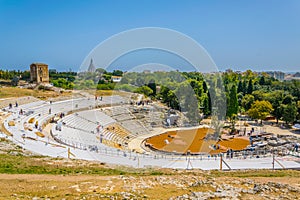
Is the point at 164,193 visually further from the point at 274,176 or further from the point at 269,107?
the point at 269,107

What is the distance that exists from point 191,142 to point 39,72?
117 ft

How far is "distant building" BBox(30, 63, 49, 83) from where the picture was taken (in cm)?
4822

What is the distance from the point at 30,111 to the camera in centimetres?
2788

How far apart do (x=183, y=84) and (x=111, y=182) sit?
31431 mm

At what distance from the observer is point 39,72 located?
49062 millimetres

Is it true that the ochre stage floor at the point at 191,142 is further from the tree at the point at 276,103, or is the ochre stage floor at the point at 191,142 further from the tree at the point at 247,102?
the tree at the point at 247,102

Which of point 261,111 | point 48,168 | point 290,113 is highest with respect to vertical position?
point 261,111

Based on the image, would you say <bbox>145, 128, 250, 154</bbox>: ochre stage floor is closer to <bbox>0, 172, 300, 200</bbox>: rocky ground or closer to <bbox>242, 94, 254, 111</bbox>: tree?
<bbox>0, 172, 300, 200</bbox>: rocky ground

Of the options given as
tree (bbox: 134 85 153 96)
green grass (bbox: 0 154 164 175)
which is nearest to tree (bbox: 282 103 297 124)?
tree (bbox: 134 85 153 96)

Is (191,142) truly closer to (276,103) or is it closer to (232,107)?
(232,107)

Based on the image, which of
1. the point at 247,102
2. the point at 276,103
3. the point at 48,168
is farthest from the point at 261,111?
the point at 48,168

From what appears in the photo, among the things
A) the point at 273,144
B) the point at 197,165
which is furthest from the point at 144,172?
the point at 273,144

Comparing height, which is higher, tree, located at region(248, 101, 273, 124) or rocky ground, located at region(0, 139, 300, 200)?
tree, located at region(248, 101, 273, 124)

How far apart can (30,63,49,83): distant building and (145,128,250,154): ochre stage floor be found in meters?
31.1
